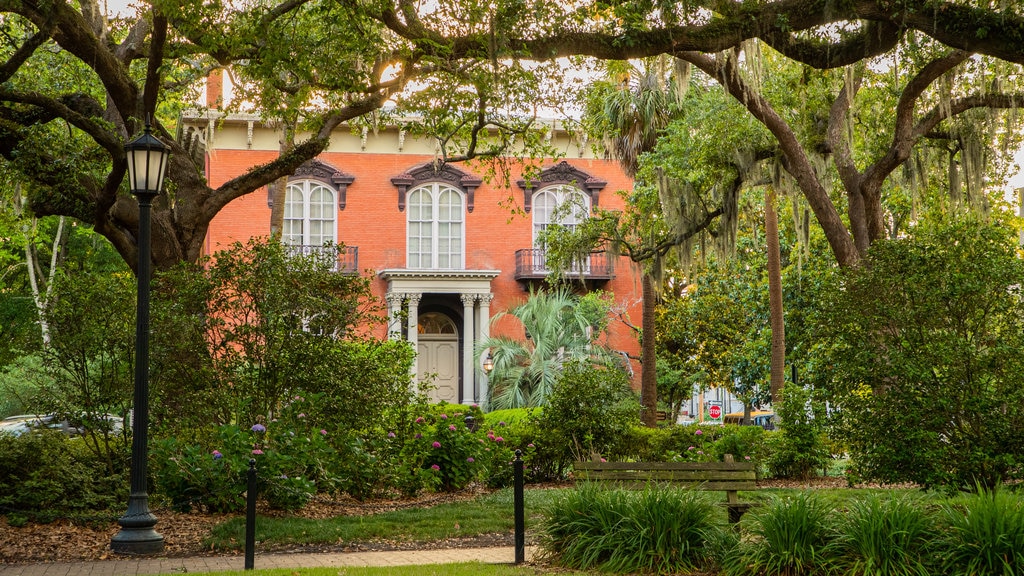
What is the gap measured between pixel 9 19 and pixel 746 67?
11.3 meters

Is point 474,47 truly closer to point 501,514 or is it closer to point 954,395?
point 501,514

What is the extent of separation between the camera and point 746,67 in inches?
527

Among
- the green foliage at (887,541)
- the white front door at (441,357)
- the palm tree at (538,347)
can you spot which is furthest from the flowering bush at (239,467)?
the white front door at (441,357)

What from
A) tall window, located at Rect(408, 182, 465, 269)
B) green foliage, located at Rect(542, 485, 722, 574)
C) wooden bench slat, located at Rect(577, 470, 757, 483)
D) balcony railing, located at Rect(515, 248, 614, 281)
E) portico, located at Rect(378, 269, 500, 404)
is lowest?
green foliage, located at Rect(542, 485, 722, 574)

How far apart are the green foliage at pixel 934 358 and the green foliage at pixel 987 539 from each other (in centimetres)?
246

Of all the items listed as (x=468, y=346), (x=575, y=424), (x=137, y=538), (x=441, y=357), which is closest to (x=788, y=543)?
(x=137, y=538)

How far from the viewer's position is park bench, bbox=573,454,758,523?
9.38 meters

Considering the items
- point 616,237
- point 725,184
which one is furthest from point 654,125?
point 725,184

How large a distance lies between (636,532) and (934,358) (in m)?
3.87

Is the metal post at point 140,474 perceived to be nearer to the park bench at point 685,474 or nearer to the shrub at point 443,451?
the park bench at point 685,474

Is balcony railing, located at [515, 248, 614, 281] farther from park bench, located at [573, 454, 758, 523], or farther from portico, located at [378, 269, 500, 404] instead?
park bench, located at [573, 454, 758, 523]

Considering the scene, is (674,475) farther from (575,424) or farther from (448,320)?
A: (448,320)

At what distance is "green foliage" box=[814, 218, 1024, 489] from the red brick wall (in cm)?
2273

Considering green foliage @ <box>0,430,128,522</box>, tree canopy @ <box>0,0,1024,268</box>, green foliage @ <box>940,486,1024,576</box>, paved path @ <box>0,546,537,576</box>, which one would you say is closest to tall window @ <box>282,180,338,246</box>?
tree canopy @ <box>0,0,1024,268</box>
